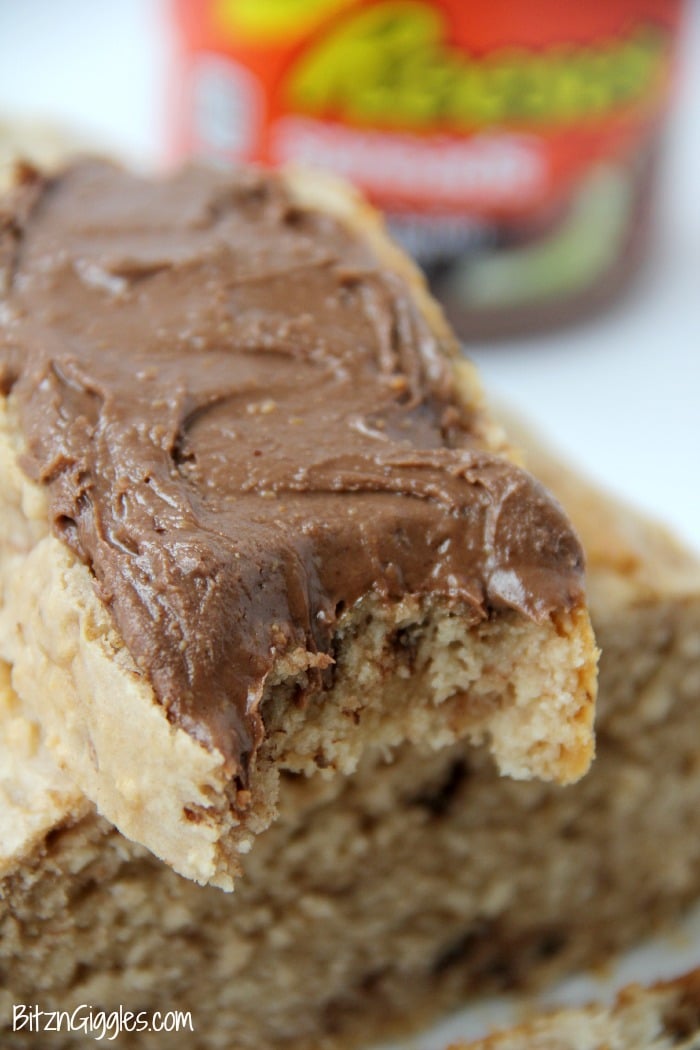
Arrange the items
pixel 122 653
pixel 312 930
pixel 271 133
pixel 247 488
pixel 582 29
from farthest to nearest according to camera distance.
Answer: pixel 271 133 < pixel 582 29 < pixel 312 930 < pixel 247 488 < pixel 122 653

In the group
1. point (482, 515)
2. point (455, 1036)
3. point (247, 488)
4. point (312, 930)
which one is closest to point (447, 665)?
point (482, 515)

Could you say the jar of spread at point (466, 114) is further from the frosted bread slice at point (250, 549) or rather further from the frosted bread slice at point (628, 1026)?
the frosted bread slice at point (628, 1026)

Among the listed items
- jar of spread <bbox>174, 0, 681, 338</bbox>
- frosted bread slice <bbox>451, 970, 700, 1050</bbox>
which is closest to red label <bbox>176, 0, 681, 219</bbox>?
jar of spread <bbox>174, 0, 681, 338</bbox>

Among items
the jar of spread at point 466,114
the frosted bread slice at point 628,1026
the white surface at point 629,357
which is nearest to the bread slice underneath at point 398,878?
the frosted bread slice at point 628,1026

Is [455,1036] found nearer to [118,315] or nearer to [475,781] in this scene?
[475,781]

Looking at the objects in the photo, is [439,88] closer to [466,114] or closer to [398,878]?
[466,114]

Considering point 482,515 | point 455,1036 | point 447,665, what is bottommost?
point 455,1036

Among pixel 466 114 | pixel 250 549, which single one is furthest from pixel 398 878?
pixel 466 114
